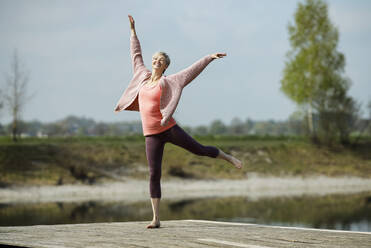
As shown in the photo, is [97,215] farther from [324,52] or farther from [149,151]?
[324,52]

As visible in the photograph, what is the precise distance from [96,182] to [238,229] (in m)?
17.7

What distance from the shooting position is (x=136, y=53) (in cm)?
826

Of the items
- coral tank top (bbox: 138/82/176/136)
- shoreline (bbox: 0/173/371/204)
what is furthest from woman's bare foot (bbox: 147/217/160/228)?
shoreline (bbox: 0/173/371/204)

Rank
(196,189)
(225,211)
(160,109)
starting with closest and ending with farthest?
(160,109) → (225,211) → (196,189)

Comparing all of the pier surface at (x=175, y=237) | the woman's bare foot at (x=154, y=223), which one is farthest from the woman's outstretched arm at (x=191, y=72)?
the pier surface at (x=175, y=237)

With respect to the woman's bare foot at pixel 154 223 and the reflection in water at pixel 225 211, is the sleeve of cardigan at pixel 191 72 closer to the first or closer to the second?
the woman's bare foot at pixel 154 223

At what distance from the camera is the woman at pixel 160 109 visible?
24.6 feet

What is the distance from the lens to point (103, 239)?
6254 mm

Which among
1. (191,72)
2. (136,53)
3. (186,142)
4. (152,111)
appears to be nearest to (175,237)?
(186,142)

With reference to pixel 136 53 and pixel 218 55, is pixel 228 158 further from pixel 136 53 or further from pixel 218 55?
pixel 136 53

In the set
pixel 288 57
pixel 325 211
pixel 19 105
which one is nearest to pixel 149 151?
pixel 325 211

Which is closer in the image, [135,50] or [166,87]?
[166,87]

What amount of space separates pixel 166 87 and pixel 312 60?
28388mm

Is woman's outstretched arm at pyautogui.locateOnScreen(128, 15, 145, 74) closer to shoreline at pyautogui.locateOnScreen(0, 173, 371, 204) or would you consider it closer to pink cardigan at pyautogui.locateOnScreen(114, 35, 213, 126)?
pink cardigan at pyautogui.locateOnScreen(114, 35, 213, 126)
